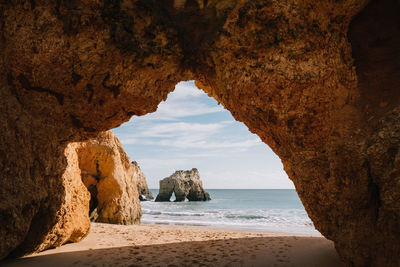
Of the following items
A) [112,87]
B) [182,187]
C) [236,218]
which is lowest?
[236,218]

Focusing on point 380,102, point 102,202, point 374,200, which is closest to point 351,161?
point 374,200

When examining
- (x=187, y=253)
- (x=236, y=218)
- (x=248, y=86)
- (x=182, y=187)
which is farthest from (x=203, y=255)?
(x=182, y=187)

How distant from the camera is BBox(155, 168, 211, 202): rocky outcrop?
47562 millimetres

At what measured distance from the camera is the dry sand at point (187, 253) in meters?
5.29

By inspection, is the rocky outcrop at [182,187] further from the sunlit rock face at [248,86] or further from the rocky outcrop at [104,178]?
the sunlit rock face at [248,86]

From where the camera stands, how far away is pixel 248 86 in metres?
5.29

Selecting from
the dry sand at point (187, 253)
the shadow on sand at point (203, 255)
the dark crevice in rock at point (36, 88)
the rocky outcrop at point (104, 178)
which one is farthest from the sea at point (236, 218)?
the dark crevice in rock at point (36, 88)

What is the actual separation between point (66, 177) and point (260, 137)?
4800mm

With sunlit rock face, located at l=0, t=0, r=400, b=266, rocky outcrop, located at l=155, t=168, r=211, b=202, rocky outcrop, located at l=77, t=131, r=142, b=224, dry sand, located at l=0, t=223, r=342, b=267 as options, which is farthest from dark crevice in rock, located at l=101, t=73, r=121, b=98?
rocky outcrop, located at l=155, t=168, r=211, b=202

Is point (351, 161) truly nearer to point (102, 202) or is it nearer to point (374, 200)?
point (374, 200)

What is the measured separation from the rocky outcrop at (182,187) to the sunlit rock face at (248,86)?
42563 mm

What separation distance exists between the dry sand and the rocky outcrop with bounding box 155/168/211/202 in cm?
4003

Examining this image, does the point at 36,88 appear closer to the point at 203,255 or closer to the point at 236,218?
the point at 203,255

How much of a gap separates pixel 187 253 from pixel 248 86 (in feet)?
14.0
